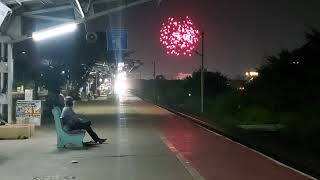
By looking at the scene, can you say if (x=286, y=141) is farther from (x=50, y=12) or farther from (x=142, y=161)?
(x=50, y=12)

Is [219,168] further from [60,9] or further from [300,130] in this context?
[60,9]

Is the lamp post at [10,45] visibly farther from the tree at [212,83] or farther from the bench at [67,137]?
the tree at [212,83]

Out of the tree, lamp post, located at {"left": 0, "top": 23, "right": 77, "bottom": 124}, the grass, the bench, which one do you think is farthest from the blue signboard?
the bench

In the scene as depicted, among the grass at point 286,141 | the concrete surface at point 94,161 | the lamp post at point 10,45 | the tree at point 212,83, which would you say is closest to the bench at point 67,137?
the concrete surface at point 94,161

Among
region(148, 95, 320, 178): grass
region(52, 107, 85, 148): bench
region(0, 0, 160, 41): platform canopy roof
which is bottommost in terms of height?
region(148, 95, 320, 178): grass

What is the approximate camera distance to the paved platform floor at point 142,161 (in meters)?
12.1

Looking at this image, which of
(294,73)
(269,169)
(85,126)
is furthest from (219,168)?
(294,73)

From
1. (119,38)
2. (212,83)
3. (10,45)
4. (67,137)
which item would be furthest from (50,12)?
(212,83)

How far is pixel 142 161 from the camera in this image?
1434cm

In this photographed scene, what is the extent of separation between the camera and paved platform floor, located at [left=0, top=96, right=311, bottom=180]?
1207 centimetres

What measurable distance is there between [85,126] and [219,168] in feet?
19.6

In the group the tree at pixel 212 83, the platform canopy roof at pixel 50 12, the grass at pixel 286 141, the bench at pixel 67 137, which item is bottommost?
the grass at pixel 286 141

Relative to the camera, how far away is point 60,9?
24.0 metres

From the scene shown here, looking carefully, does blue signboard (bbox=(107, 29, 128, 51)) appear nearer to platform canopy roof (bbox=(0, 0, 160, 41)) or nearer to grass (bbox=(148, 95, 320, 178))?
grass (bbox=(148, 95, 320, 178))
